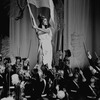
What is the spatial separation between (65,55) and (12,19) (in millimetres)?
1978

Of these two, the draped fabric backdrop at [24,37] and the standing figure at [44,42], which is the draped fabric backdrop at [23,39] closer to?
the draped fabric backdrop at [24,37]

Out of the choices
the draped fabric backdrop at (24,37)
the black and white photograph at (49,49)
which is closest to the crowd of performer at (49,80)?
the black and white photograph at (49,49)

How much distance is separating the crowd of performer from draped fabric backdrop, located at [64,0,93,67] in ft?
0.65

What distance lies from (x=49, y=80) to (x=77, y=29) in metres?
1.90

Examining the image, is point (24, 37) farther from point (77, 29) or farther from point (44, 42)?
point (77, 29)

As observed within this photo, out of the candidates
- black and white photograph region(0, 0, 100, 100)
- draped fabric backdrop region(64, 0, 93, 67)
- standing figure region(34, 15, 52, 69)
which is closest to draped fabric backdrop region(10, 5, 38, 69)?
black and white photograph region(0, 0, 100, 100)

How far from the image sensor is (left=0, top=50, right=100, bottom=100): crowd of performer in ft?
17.7

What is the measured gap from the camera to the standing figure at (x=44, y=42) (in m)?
6.07

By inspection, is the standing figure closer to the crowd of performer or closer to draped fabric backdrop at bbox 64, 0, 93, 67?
the crowd of performer

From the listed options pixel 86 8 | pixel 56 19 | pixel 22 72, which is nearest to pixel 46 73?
pixel 22 72

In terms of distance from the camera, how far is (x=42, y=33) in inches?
243

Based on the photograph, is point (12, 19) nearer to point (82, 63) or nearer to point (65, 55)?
point (65, 55)

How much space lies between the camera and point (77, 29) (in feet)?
22.9

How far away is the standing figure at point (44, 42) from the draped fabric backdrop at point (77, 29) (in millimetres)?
625
